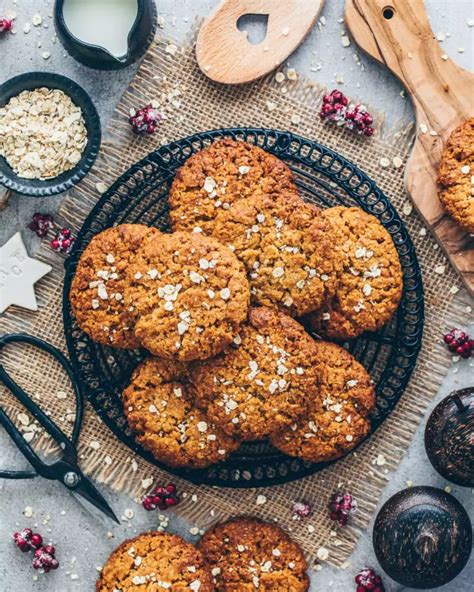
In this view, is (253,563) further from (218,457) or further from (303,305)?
(303,305)

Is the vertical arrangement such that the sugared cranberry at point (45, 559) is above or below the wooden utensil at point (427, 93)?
below

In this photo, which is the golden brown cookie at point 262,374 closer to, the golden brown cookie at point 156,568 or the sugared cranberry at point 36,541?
the golden brown cookie at point 156,568

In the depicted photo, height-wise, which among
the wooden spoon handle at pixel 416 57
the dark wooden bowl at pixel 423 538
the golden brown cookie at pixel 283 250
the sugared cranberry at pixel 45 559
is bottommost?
the sugared cranberry at pixel 45 559

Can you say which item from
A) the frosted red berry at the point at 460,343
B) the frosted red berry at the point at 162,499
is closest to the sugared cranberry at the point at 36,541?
the frosted red berry at the point at 162,499

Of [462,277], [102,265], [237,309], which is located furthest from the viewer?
[462,277]

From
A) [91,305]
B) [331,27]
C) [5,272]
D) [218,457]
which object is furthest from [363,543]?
[331,27]

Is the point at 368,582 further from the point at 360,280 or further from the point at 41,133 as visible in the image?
the point at 41,133
